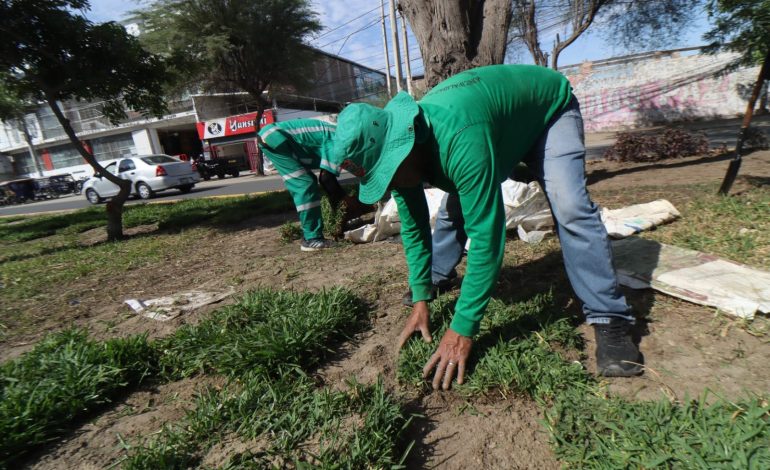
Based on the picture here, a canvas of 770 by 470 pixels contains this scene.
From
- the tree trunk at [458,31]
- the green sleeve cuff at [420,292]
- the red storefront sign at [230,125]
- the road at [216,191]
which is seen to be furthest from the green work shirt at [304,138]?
the red storefront sign at [230,125]

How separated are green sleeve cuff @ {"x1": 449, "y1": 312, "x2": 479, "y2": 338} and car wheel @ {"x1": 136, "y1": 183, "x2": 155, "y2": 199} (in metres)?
15.6

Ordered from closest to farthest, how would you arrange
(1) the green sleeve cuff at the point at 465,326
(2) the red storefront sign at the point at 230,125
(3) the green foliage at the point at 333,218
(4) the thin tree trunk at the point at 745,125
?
(1) the green sleeve cuff at the point at 465,326 → (4) the thin tree trunk at the point at 745,125 → (3) the green foliage at the point at 333,218 → (2) the red storefront sign at the point at 230,125

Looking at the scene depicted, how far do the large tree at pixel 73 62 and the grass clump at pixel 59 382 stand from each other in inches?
193

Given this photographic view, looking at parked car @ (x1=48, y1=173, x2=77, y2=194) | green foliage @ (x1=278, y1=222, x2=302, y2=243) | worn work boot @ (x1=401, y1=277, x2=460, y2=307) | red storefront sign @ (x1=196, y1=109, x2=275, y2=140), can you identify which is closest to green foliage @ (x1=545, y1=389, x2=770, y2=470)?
worn work boot @ (x1=401, y1=277, x2=460, y2=307)

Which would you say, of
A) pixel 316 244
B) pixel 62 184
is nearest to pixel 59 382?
pixel 316 244

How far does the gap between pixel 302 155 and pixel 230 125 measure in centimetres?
2570

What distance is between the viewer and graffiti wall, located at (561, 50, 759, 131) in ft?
57.6

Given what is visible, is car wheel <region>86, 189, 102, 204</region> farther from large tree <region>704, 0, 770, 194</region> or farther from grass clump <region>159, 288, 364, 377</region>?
large tree <region>704, 0, 770, 194</region>

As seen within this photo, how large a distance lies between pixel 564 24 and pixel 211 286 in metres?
11.5

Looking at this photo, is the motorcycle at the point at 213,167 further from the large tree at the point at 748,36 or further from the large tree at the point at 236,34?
the large tree at the point at 748,36

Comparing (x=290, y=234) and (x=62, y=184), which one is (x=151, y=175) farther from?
(x=62, y=184)

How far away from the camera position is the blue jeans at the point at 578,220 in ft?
6.05

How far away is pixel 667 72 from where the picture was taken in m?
18.7

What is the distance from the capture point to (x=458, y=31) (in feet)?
13.4
